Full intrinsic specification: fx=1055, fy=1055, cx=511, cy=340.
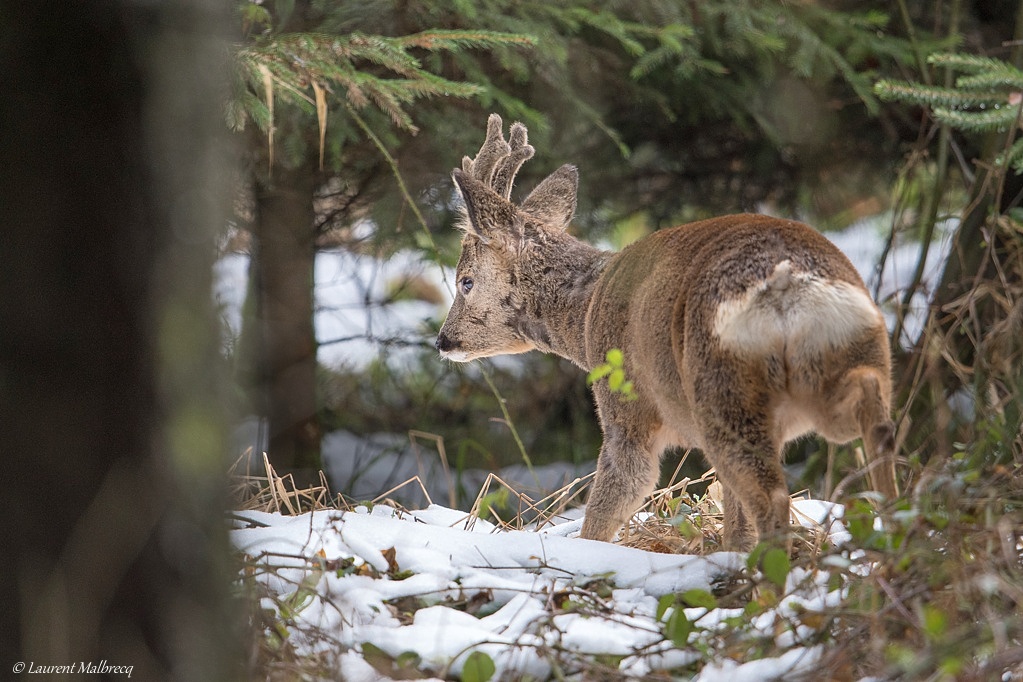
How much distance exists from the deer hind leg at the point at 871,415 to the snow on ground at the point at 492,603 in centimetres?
19

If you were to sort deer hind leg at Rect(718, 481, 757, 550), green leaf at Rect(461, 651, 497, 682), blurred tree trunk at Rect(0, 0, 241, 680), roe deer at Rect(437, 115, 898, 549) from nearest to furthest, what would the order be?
blurred tree trunk at Rect(0, 0, 241, 680) → green leaf at Rect(461, 651, 497, 682) → roe deer at Rect(437, 115, 898, 549) → deer hind leg at Rect(718, 481, 757, 550)

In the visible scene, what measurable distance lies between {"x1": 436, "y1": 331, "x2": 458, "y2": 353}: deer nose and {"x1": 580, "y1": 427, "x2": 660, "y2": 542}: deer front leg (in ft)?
2.98

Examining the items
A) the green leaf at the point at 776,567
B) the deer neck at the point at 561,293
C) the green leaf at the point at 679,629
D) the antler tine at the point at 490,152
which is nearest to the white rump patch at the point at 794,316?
the green leaf at the point at 776,567

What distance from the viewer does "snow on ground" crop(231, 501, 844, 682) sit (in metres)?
2.30

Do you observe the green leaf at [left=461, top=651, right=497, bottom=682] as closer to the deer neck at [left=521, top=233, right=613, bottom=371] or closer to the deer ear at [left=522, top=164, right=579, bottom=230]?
the deer neck at [left=521, top=233, right=613, bottom=371]

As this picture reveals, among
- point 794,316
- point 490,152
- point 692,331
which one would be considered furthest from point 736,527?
point 490,152

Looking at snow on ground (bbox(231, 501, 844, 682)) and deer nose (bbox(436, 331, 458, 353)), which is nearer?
snow on ground (bbox(231, 501, 844, 682))

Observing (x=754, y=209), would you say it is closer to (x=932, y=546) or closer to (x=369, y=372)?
(x=369, y=372)

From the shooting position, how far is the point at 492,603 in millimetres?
2738

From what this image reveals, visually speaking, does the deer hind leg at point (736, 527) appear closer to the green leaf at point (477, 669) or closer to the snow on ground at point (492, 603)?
the snow on ground at point (492, 603)

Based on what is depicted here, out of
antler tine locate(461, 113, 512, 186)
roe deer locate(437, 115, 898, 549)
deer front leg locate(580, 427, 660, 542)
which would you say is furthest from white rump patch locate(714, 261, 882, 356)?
antler tine locate(461, 113, 512, 186)

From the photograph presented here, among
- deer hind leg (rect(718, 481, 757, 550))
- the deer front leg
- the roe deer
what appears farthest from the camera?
the deer front leg

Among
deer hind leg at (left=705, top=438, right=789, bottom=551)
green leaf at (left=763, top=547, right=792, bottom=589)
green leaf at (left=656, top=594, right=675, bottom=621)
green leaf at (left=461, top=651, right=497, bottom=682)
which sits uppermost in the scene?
deer hind leg at (left=705, top=438, right=789, bottom=551)

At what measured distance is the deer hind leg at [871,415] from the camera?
2621 millimetres
